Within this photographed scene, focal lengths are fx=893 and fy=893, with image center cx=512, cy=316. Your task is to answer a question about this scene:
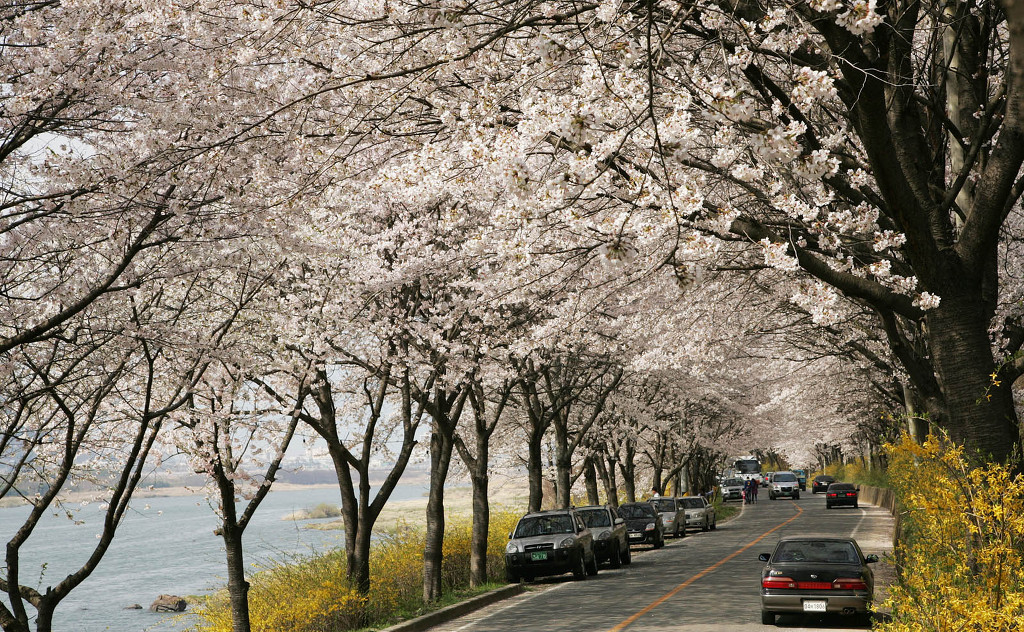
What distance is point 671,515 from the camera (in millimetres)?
36656

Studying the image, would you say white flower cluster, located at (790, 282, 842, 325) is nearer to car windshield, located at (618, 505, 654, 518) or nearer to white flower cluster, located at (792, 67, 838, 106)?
white flower cluster, located at (792, 67, 838, 106)

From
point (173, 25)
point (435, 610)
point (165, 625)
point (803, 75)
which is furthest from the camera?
point (165, 625)

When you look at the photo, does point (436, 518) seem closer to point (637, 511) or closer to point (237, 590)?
point (237, 590)

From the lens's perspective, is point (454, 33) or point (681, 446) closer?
point (454, 33)

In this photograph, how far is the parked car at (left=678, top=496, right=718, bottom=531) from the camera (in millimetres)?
→ 40000

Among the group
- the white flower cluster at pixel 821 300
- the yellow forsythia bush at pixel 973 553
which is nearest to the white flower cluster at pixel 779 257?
the white flower cluster at pixel 821 300

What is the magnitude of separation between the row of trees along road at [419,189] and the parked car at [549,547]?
331 cm

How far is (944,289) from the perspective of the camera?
8.78 meters

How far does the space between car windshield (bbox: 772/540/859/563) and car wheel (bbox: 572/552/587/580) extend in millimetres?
7301

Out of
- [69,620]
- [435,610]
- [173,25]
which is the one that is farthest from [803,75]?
[69,620]

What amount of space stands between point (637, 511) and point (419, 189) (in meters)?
25.8

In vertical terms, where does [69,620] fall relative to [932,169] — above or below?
below

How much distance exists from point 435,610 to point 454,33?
1122 cm

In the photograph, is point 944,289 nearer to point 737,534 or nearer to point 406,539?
A: point 406,539
